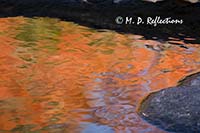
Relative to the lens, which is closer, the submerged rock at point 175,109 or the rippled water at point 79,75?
the submerged rock at point 175,109

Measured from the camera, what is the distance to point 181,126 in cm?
469

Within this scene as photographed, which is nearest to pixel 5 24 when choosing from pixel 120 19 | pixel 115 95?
pixel 120 19

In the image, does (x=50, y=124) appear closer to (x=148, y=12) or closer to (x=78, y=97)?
(x=78, y=97)

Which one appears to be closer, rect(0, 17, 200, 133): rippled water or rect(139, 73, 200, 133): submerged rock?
rect(139, 73, 200, 133): submerged rock

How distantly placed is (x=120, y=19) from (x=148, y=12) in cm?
94

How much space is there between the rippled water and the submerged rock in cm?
14

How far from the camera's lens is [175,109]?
16.2 feet

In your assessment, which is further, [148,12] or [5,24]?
[148,12]

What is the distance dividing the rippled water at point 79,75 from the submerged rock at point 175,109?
14cm

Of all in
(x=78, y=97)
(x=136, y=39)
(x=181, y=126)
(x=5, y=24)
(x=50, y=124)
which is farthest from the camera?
(x=5, y=24)

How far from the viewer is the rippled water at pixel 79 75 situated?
17.1ft

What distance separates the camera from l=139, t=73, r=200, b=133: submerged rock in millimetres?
4703

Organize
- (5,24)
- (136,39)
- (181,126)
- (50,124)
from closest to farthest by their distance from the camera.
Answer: (181,126)
(50,124)
(136,39)
(5,24)

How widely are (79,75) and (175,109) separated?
2227 mm
